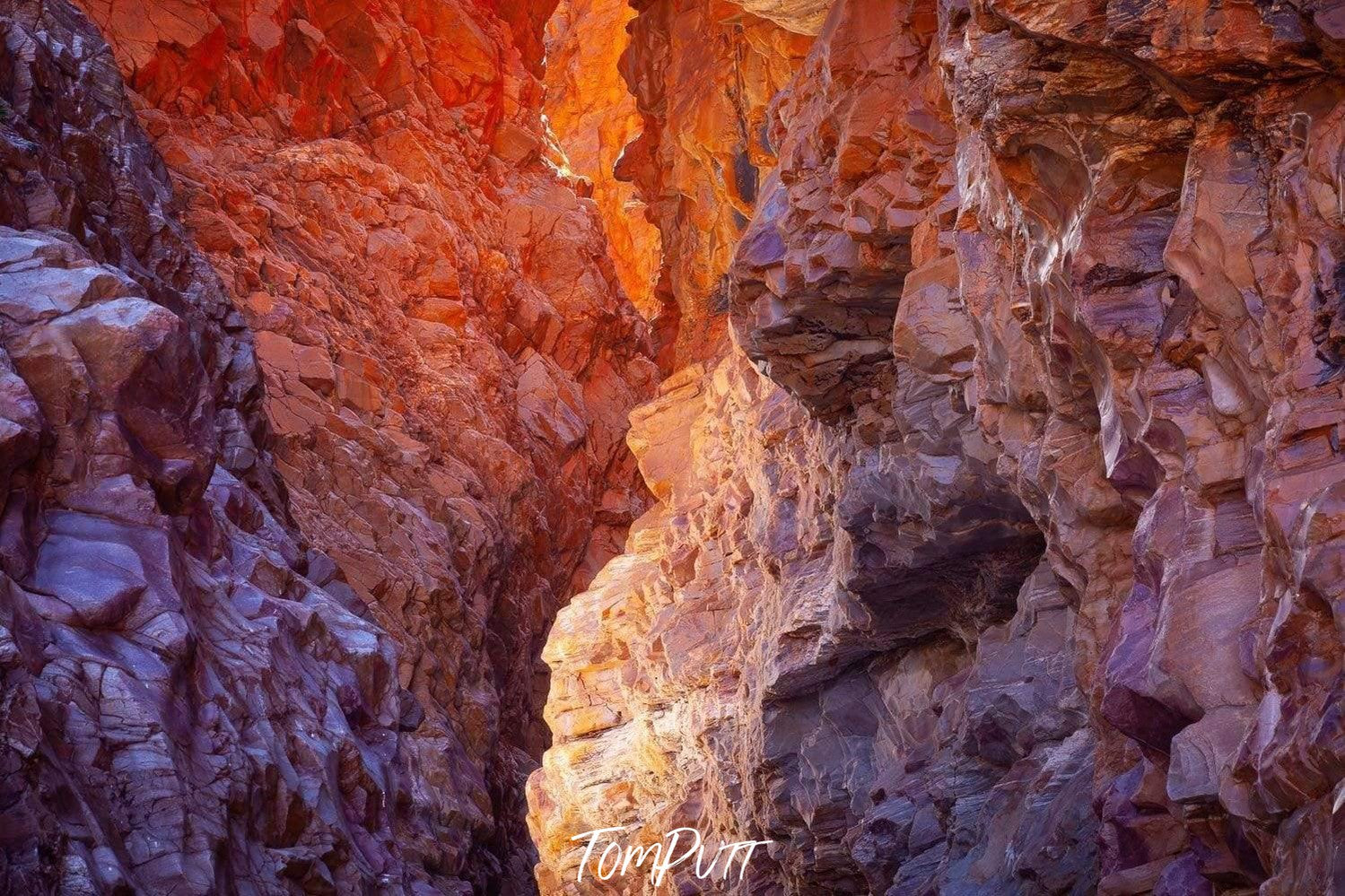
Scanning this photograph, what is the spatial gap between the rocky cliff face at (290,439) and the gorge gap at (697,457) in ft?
A: 0.29

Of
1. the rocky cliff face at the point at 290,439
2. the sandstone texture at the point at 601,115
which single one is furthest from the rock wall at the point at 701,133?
the sandstone texture at the point at 601,115

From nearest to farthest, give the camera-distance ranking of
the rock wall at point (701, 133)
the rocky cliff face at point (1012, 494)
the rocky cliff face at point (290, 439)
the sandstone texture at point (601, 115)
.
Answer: the rocky cliff face at point (1012, 494), the rocky cliff face at point (290, 439), the rock wall at point (701, 133), the sandstone texture at point (601, 115)

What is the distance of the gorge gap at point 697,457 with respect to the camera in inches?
323

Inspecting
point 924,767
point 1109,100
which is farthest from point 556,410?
point 1109,100

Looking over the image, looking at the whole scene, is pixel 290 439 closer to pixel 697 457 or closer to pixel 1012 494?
pixel 697 457

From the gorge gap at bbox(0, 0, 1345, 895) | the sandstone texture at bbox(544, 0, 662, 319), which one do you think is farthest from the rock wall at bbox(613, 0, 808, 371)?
the sandstone texture at bbox(544, 0, 662, 319)

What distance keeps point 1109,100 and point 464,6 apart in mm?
37714

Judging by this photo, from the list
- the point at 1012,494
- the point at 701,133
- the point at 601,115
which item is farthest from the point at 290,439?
the point at 601,115

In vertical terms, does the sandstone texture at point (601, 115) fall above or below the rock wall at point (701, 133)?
above

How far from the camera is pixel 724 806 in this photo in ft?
81.8

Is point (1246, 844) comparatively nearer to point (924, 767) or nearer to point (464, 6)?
point (924, 767)

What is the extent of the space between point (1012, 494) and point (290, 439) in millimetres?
18526

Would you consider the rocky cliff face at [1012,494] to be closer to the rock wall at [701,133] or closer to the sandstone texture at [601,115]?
the rock wall at [701,133]

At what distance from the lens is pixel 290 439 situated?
98.8 feet
